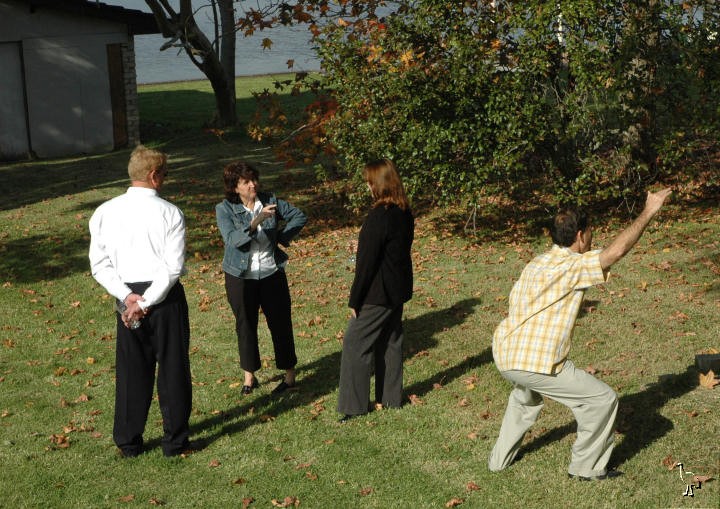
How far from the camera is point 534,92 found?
1302 cm

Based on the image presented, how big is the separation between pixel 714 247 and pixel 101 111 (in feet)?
54.9

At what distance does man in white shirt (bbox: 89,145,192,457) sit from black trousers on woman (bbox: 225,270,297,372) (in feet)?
4.20

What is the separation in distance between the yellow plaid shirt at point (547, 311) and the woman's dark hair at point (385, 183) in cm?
152

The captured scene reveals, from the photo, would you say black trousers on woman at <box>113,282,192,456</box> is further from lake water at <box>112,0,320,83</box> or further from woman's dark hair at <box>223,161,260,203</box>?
lake water at <box>112,0,320,83</box>

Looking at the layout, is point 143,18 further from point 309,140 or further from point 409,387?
point 409,387

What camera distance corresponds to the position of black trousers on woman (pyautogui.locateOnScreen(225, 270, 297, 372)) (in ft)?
26.0

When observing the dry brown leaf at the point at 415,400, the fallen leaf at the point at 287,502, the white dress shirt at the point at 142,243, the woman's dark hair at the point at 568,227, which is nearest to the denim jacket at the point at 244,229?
the white dress shirt at the point at 142,243

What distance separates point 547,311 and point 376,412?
2.27 m

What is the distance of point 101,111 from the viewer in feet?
79.2

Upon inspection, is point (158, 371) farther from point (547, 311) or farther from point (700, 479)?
point (700, 479)

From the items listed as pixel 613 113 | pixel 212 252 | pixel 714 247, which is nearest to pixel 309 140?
pixel 212 252

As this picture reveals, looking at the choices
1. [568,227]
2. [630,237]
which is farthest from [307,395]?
[630,237]

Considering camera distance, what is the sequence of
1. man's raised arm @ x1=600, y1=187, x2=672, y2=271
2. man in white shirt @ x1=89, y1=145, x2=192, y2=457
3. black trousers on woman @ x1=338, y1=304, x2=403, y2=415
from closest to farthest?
man's raised arm @ x1=600, y1=187, x2=672, y2=271
man in white shirt @ x1=89, y1=145, x2=192, y2=457
black trousers on woman @ x1=338, y1=304, x2=403, y2=415

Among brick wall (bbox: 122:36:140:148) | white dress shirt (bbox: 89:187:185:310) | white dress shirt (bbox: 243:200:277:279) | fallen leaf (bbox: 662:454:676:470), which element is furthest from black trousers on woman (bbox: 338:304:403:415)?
brick wall (bbox: 122:36:140:148)
